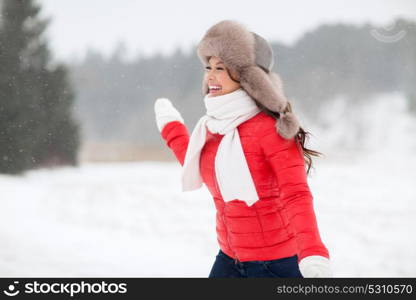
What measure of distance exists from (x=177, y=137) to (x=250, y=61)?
0.53 meters

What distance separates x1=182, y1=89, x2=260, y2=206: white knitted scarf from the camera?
1585 millimetres

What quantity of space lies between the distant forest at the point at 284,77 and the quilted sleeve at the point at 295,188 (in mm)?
10935

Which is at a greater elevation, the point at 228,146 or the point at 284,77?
the point at 284,77

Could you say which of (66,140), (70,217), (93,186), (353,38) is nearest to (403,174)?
(353,38)

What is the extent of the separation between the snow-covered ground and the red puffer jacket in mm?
367

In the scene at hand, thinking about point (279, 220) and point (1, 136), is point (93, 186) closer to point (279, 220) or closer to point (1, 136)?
point (1, 136)

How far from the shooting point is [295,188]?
148 centimetres

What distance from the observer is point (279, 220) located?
1.63 metres

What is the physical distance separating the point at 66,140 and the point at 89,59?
3.83 m

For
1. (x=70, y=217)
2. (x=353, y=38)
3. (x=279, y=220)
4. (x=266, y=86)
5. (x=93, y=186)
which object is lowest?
(x=279, y=220)

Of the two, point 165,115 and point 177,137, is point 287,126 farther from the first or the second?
point 165,115

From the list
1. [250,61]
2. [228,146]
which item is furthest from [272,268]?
[250,61]

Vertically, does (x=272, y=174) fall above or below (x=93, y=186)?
below

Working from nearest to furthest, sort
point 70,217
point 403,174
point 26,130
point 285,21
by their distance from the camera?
point 70,217 → point 403,174 → point 26,130 → point 285,21
